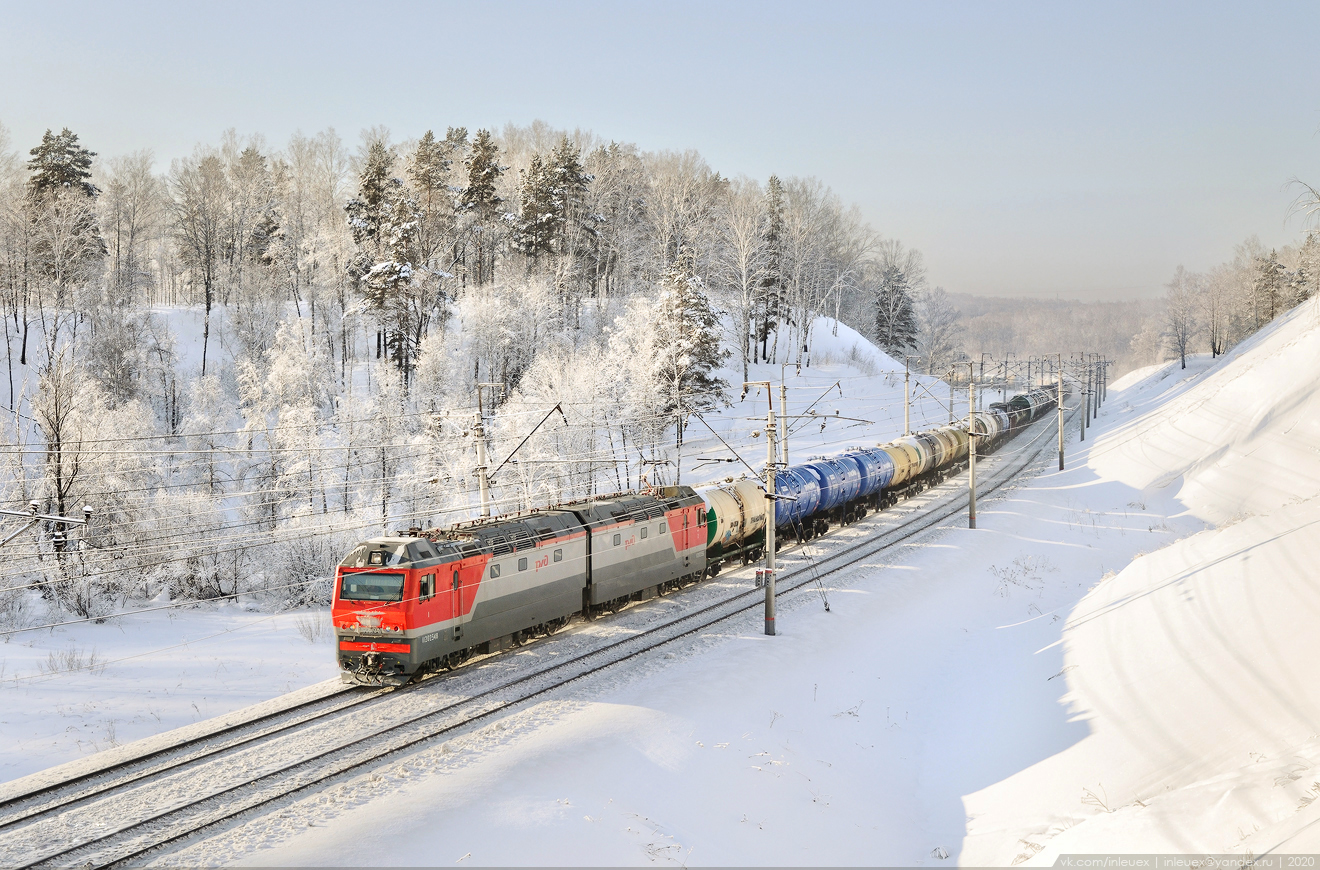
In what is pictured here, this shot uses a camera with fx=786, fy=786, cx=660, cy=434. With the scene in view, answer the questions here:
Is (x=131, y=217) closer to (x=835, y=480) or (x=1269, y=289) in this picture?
(x=835, y=480)

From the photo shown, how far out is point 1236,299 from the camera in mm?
115875

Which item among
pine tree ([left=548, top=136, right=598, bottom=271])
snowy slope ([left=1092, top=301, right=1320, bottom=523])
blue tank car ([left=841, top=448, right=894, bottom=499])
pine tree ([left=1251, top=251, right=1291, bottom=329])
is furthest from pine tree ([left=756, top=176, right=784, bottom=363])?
pine tree ([left=1251, top=251, right=1291, bottom=329])

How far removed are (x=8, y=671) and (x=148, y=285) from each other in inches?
2929

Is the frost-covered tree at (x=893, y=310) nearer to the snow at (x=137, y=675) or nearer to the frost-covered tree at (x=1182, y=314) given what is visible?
the frost-covered tree at (x=1182, y=314)

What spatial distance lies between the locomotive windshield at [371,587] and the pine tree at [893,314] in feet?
356

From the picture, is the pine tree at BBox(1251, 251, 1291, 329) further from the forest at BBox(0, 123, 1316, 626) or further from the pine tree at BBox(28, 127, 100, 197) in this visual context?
the pine tree at BBox(28, 127, 100, 197)

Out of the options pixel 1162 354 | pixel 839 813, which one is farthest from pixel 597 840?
pixel 1162 354

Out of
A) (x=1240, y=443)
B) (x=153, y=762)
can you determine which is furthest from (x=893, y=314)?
(x=153, y=762)

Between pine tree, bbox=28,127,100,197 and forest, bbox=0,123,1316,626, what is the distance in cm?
20

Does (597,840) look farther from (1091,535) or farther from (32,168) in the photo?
(32,168)

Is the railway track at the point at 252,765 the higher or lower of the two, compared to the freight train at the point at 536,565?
lower

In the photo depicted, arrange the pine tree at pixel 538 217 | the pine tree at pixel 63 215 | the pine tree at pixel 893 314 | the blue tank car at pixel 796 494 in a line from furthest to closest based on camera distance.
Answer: the pine tree at pixel 893 314 < the pine tree at pixel 538 217 < the pine tree at pixel 63 215 < the blue tank car at pixel 796 494

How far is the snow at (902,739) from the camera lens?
12.1m

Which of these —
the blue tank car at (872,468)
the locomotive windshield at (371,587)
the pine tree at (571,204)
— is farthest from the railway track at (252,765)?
the pine tree at (571,204)
